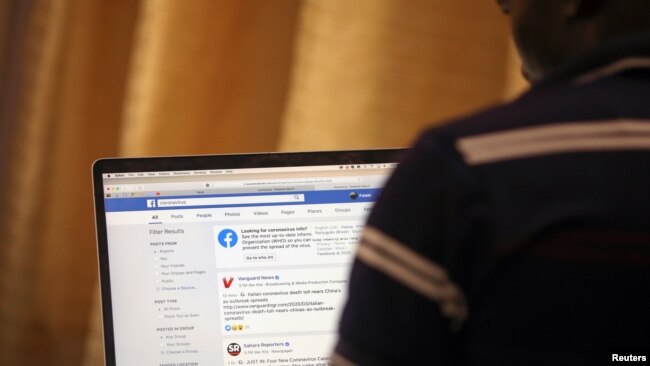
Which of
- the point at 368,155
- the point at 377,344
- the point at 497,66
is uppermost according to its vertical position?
the point at 497,66

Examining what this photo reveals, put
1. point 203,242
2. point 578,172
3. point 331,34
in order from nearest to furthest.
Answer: point 578,172
point 203,242
point 331,34

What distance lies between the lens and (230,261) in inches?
34.4

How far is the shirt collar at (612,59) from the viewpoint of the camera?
0.46 m

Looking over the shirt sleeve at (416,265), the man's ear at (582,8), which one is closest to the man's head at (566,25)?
the man's ear at (582,8)

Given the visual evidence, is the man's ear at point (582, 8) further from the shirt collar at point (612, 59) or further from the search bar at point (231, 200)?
the search bar at point (231, 200)

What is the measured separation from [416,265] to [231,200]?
1.52 feet

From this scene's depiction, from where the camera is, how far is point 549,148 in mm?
436

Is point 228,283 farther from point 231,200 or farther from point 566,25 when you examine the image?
point 566,25

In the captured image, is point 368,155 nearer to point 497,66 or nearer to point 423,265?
point 497,66

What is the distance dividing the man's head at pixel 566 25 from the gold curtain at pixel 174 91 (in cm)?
54

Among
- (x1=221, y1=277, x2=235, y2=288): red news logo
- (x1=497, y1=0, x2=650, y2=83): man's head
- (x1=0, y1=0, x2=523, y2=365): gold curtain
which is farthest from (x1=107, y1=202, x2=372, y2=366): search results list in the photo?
(x1=497, y1=0, x2=650, y2=83): man's head

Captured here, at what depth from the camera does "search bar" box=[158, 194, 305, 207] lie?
0.87 metres

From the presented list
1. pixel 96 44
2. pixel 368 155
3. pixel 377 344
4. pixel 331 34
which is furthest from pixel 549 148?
pixel 96 44

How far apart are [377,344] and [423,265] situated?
0.05 m
